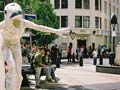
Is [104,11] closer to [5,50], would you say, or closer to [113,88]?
[113,88]

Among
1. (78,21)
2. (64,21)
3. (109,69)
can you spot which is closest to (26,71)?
(109,69)

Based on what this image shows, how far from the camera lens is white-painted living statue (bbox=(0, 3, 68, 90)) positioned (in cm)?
809

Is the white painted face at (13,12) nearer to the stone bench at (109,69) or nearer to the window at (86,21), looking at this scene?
the stone bench at (109,69)

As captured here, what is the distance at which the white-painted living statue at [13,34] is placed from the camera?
8086mm

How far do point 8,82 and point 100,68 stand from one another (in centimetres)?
1508

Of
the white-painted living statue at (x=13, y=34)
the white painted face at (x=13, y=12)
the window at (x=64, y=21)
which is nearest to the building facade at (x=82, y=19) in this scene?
the window at (x=64, y=21)

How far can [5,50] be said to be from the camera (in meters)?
8.45

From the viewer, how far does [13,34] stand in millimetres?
8539

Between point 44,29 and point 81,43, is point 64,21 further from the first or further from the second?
point 44,29

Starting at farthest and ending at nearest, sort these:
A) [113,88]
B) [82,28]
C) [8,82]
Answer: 1. [82,28]
2. [113,88]
3. [8,82]

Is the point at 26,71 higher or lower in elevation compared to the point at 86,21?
lower

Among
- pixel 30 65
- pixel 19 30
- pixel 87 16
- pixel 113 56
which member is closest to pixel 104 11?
pixel 87 16

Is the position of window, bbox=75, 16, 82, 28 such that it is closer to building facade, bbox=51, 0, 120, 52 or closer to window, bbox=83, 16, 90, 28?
building facade, bbox=51, 0, 120, 52

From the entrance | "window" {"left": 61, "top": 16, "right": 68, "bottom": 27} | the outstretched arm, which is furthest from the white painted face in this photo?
"window" {"left": 61, "top": 16, "right": 68, "bottom": 27}
